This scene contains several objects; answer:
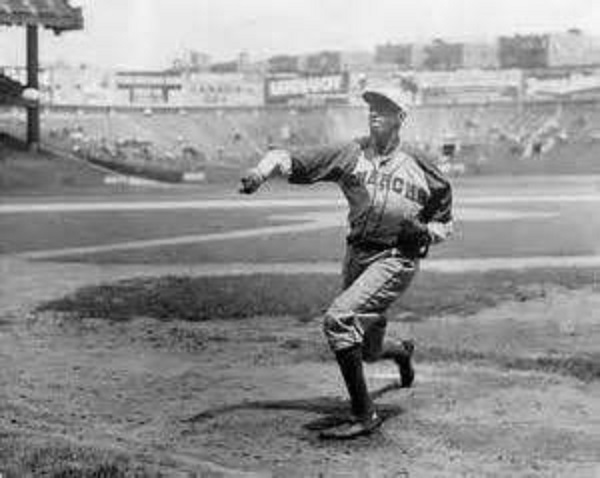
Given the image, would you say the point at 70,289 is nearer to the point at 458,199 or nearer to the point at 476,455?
the point at 476,455

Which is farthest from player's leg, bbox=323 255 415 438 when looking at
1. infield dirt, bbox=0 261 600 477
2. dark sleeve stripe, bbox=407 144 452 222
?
dark sleeve stripe, bbox=407 144 452 222

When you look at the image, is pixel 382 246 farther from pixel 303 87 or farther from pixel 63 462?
pixel 303 87

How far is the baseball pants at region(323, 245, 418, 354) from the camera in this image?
17.6 ft

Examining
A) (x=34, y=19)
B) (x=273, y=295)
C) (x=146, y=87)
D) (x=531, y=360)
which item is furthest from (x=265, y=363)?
(x=146, y=87)

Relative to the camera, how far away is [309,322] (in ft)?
30.8

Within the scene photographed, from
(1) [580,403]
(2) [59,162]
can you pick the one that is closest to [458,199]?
(2) [59,162]

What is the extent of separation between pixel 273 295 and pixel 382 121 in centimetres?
552

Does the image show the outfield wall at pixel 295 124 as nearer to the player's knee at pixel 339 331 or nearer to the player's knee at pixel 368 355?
the player's knee at pixel 368 355

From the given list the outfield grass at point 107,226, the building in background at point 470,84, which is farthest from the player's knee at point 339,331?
the building in background at point 470,84

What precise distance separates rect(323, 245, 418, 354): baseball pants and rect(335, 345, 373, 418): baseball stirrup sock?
1.8 inches

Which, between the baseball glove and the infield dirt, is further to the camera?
the baseball glove

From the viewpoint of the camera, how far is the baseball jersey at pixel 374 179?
5.50 metres

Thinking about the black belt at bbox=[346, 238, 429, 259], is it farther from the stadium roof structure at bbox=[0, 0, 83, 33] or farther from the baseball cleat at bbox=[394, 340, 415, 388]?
the stadium roof structure at bbox=[0, 0, 83, 33]

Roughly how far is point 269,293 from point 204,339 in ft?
8.91
